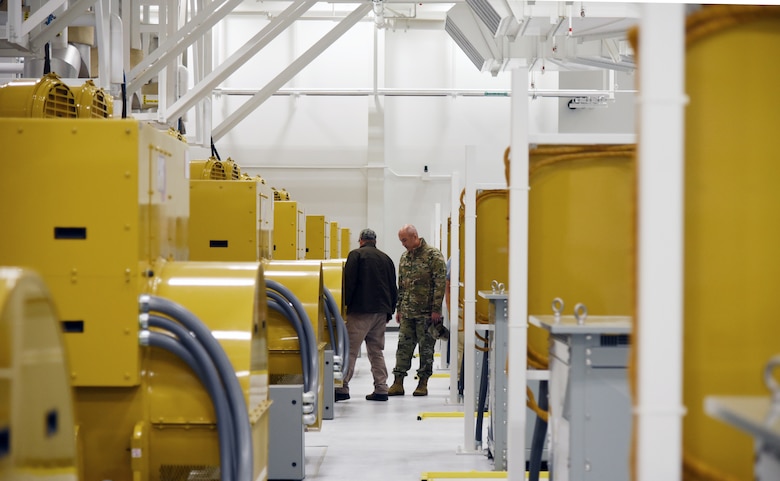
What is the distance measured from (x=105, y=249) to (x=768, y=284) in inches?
92.5

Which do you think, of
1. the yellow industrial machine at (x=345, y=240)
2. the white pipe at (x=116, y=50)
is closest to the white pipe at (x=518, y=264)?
the white pipe at (x=116, y=50)

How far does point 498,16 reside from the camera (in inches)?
316

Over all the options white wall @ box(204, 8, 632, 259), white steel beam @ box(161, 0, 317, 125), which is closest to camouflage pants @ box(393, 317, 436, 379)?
white steel beam @ box(161, 0, 317, 125)

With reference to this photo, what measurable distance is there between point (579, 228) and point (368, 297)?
5.03 meters

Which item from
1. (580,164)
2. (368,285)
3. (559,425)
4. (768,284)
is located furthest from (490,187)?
(768,284)

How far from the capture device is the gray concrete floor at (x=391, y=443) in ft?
20.7

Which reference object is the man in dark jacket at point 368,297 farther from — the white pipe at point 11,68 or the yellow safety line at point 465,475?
the white pipe at point 11,68

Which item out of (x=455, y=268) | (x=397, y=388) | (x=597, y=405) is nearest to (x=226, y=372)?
(x=597, y=405)

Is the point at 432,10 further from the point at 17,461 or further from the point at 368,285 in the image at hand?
the point at 17,461

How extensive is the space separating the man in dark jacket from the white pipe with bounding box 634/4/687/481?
7250 millimetres

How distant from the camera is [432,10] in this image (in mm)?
18797

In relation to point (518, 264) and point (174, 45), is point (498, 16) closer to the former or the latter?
point (174, 45)

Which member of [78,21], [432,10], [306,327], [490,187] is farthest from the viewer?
[432,10]

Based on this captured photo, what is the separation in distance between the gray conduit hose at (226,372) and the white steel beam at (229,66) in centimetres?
603
